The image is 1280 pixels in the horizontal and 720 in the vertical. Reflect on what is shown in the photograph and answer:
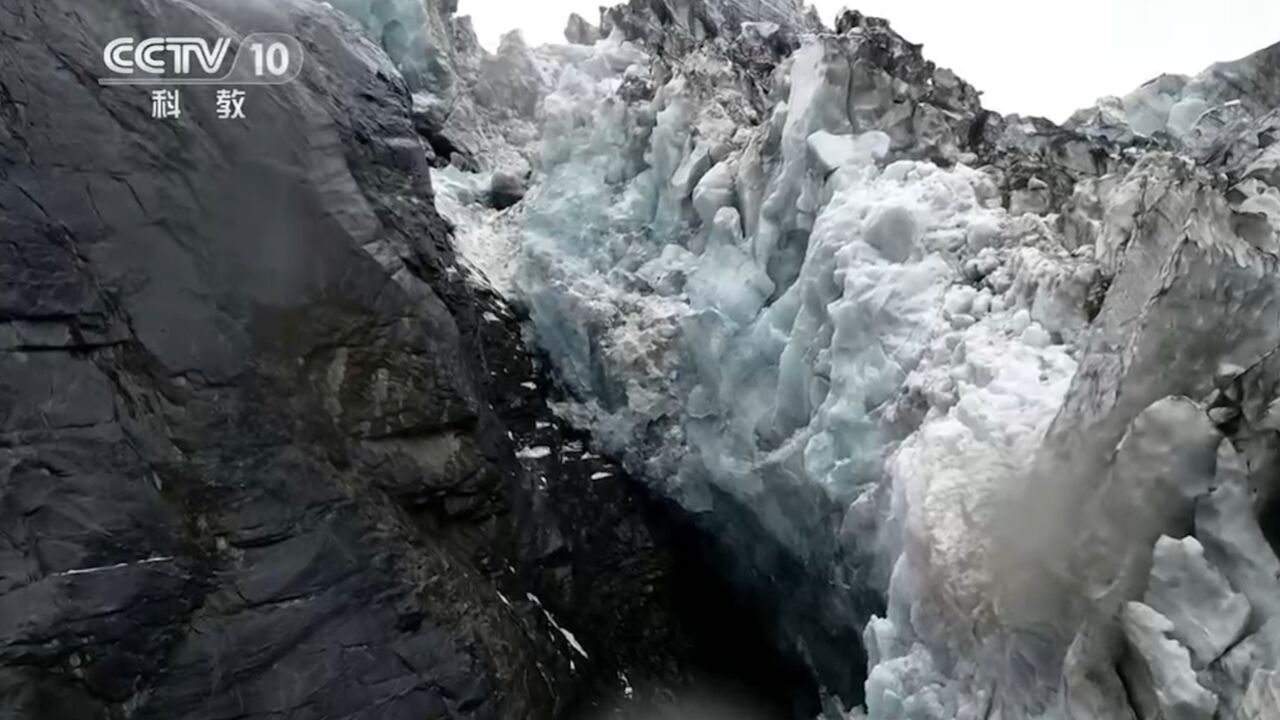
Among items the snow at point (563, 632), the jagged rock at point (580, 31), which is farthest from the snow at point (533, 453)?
the jagged rock at point (580, 31)

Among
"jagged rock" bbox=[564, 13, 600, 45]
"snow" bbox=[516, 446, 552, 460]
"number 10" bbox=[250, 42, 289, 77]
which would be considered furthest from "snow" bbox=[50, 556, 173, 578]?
"jagged rock" bbox=[564, 13, 600, 45]

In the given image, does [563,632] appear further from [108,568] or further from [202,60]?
[202,60]

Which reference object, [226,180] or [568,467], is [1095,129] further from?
[226,180]

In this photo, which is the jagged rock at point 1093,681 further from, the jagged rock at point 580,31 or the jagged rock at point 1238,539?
the jagged rock at point 580,31

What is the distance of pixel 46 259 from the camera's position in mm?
7500

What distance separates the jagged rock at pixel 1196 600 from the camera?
422 centimetres

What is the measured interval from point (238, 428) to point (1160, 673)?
623 cm

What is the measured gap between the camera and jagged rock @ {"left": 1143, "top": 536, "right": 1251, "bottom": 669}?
4.22 metres

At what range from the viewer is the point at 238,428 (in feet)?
25.4

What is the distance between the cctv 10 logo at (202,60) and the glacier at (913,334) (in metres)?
2.71

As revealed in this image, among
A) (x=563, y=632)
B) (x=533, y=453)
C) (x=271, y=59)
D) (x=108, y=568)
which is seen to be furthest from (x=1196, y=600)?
(x=271, y=59)

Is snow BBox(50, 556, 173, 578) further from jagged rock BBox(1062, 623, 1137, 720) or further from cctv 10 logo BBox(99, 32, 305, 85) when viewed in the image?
jagged rock BBox(1062, 623, 1137, 720)

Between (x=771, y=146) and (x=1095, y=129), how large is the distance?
21.7 ft

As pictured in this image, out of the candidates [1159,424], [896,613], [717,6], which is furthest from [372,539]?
[717,6]
